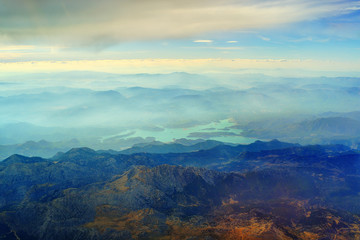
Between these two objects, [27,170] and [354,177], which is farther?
[354,177]

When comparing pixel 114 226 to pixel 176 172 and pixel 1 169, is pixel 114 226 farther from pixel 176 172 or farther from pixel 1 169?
pixel 1 169

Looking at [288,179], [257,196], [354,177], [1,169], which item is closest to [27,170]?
[1,169]

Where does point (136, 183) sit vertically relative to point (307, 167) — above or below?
above

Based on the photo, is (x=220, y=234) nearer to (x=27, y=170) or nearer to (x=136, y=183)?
(x=136, y=183)

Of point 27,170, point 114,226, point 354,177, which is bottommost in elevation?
point 354,177

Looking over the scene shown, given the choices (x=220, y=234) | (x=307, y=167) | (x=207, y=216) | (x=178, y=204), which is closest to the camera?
(x=220, y=234)

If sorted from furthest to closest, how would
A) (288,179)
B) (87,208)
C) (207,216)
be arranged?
(288,179)
(207,216)
(87,208)
